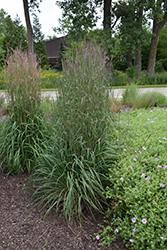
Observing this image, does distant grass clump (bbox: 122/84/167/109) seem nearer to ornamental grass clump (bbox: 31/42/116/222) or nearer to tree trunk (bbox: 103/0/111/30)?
ornamental grass clump (bbox: 31/42/116/222)

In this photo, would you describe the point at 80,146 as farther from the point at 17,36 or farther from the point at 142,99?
the point at 17,36

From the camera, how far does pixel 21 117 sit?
110 inches

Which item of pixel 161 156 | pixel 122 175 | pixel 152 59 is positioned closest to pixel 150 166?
pixel 161 156

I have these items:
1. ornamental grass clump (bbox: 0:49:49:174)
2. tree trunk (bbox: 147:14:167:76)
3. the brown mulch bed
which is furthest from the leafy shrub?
tree trunk (bbox: 147:14:167:76)

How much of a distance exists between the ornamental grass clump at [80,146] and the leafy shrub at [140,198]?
0.21m

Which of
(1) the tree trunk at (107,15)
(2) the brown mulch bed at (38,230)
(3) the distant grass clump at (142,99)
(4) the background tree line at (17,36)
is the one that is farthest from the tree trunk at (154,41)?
(2) the brown mulch bed at (38,230)

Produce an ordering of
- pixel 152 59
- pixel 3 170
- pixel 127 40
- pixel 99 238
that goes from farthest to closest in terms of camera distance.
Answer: pixel 152 59 → pixel 127 40 → pixel 3 170 → pixel 99 238

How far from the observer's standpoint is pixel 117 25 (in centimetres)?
1249

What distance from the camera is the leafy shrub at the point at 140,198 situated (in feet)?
5.72

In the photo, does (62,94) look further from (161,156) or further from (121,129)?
(161,156)

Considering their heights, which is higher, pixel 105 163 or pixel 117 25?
pixel 117 25

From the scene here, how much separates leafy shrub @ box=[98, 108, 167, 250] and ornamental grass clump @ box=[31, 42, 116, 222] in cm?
21

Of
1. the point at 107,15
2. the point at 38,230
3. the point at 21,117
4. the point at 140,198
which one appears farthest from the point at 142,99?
the point at 107,15

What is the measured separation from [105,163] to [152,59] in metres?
14.5
